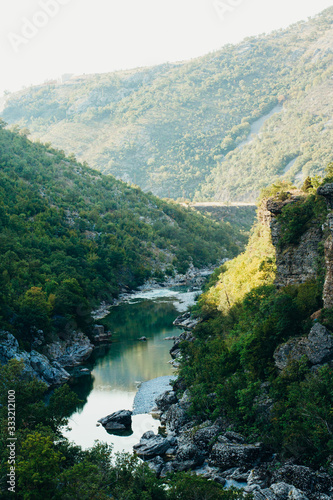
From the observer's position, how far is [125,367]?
42.2 meters

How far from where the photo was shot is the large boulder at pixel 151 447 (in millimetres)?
25391

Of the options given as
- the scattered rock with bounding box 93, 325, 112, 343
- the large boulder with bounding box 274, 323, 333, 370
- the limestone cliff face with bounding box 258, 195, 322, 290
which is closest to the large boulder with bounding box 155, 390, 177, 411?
the large boulder with bounding box 274, 323, 333, 370

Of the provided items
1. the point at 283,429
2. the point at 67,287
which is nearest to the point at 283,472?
the point at 283,429

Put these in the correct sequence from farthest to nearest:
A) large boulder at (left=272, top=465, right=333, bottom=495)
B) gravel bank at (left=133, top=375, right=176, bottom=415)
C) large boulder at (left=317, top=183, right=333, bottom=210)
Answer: gravel bank at (left=133, top=375, right=176, bottom=415)
large boulder at (left=317, top=183, right=333, bottom=210)
large boulder at (left=272, top=465, right=333, bottom=495)

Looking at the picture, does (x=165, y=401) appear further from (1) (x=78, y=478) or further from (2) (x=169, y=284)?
(2) (x=169, y=284)

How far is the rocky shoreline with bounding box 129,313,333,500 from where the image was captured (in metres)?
18.1

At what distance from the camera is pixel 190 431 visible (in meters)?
26.5

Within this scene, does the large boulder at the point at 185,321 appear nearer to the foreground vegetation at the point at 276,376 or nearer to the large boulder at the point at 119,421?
the foreground vegetation at the point at 276,376

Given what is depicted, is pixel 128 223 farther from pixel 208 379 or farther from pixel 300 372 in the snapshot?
pixel 300 372

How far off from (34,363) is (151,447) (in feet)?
47.7

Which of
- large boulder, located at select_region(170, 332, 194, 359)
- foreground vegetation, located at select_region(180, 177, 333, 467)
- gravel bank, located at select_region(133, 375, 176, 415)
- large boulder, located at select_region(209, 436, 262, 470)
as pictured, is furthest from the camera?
large boulder, located at select_region(170, 332, 194, 359)

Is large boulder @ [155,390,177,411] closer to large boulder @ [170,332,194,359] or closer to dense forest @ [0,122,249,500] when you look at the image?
dense forest @ [0,122,249,500]

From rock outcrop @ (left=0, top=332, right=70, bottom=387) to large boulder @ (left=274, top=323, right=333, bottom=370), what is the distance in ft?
60.2

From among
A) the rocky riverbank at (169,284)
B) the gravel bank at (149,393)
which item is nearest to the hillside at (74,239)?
the rocky riverbank at (169,284)
